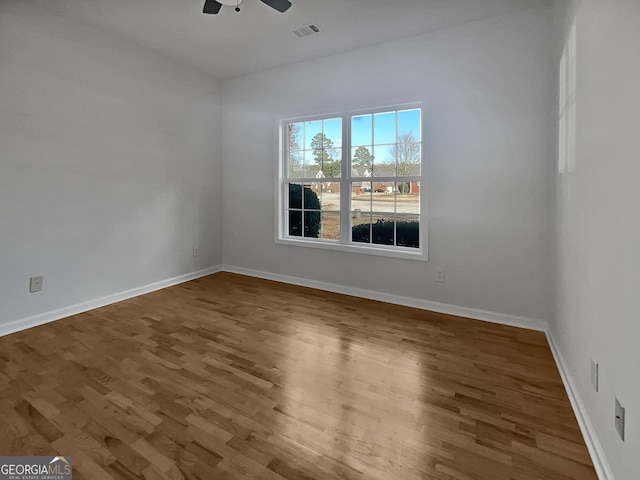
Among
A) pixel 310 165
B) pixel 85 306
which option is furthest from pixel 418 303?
pixel 85 306

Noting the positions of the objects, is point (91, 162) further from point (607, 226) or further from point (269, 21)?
point (607, 226)

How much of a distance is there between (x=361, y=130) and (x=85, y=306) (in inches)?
142

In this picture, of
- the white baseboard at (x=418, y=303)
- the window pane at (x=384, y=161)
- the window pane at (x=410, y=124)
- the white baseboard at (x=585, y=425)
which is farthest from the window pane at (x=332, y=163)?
the white baseboard at (x=585, y=425)

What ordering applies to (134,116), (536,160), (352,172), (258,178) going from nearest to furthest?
(536,160) → (134,116) → (352,172) → (258,178)

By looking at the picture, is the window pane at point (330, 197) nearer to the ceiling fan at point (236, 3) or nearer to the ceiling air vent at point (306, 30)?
the ceiling air vent at point (306, 30)

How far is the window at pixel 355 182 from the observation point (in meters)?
3.68

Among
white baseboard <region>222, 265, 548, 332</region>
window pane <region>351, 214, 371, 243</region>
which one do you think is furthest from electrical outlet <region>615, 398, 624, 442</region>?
window pane <region>351, 214, 371, 243</region>

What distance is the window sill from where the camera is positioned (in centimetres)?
362

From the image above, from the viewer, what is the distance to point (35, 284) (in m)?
3.05

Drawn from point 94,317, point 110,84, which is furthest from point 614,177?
point 110,84

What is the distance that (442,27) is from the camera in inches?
129

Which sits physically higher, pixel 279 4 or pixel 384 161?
pixel 279 4

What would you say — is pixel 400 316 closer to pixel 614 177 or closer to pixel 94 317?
pixel 614 177

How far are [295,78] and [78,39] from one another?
7.59 ft
